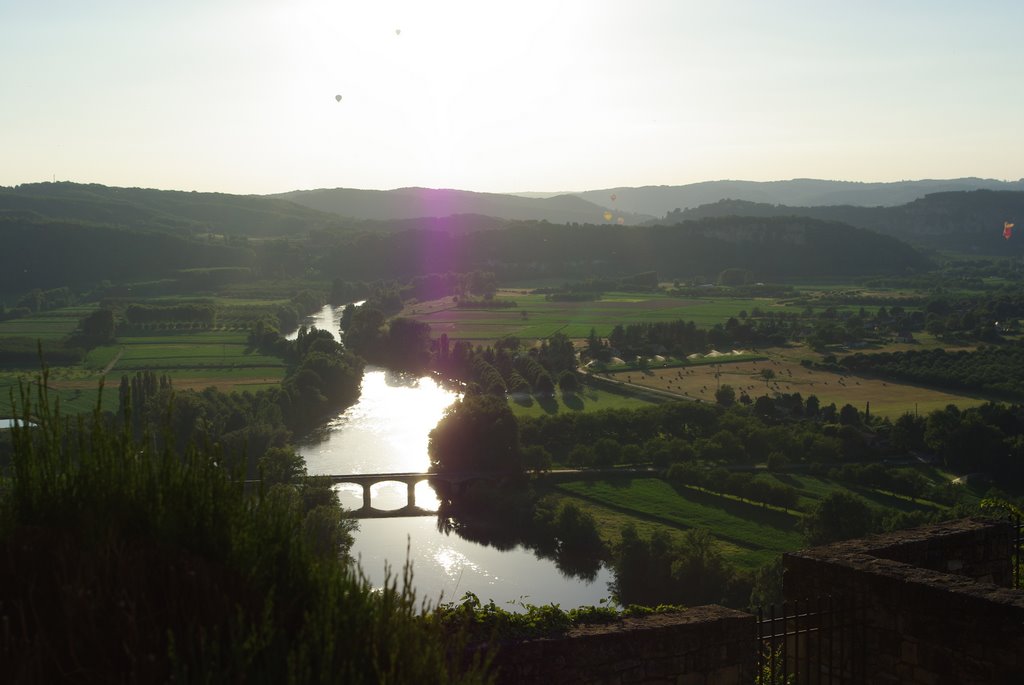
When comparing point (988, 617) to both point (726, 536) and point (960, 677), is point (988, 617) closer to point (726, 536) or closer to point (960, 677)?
point (960, 677)

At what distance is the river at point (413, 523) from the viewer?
2925cm

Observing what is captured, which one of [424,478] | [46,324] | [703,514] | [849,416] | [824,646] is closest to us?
[824,646]

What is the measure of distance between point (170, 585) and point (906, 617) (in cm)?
453

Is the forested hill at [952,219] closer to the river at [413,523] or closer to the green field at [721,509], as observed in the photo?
the river at [413,523]

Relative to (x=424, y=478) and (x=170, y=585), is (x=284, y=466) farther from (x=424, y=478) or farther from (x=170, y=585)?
(x=170, y=585)

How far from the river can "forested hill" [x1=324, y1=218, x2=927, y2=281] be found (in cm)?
6048

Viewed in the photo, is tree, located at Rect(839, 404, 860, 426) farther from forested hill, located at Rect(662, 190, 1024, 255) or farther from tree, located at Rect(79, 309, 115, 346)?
forested hill, located at Rect(662, 190, 1024, 255)

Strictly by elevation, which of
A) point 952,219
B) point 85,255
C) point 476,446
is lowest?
point 476,446

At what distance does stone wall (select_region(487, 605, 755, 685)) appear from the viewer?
18.1 ft

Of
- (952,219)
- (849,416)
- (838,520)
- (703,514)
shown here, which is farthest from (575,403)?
(952,219)

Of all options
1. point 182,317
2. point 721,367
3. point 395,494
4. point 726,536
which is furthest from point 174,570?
point 182,317

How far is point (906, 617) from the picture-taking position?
245 inches

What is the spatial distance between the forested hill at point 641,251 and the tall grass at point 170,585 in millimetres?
116915

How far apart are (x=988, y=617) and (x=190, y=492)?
15.0 ft
